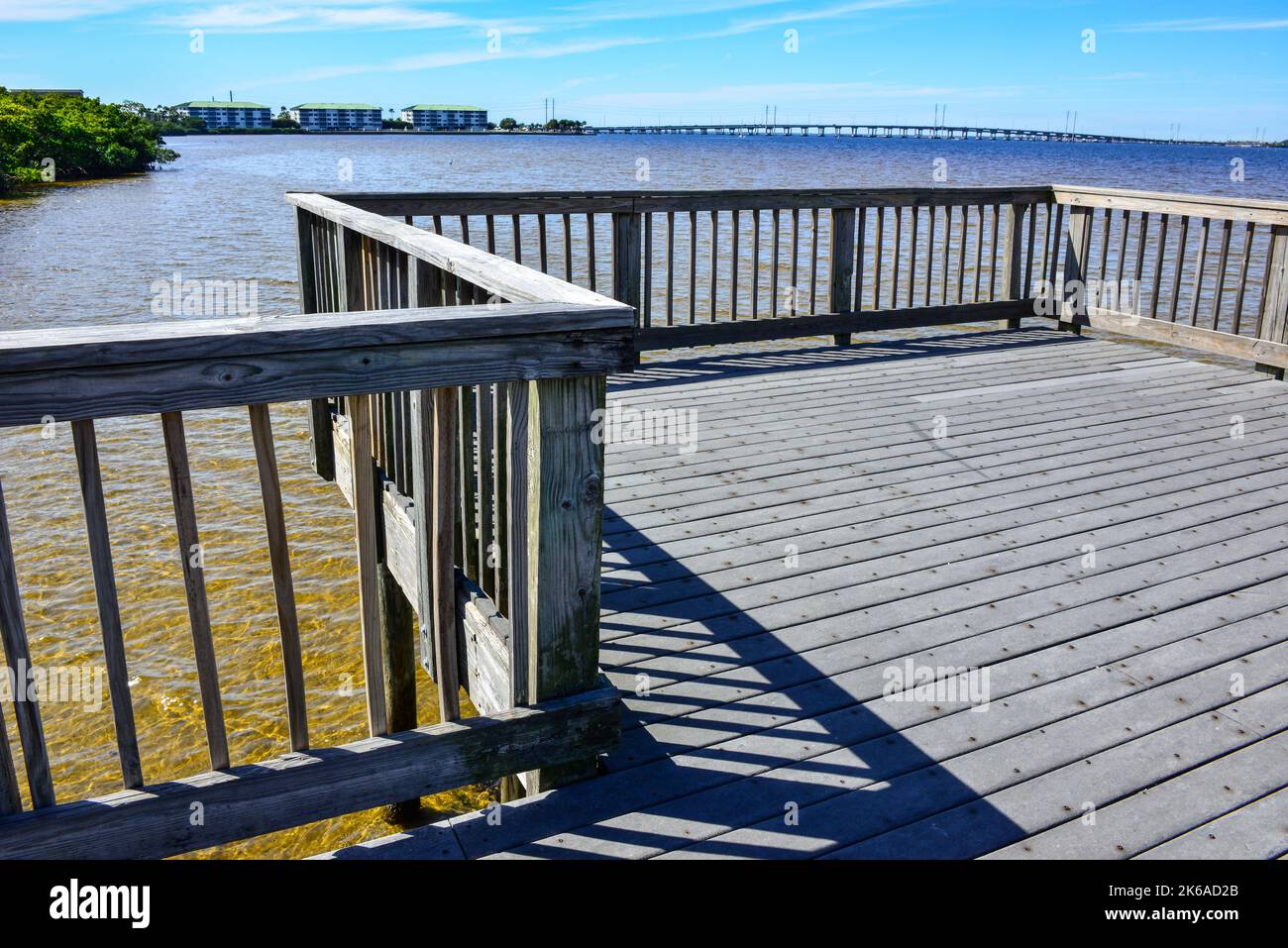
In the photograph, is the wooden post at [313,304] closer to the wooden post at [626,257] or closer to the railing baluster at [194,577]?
the wooden post at [626,257]

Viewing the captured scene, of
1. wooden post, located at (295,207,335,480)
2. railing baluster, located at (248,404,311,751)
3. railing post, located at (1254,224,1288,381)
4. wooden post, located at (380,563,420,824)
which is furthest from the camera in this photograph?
railing post, located at (1254,224,1288,381)

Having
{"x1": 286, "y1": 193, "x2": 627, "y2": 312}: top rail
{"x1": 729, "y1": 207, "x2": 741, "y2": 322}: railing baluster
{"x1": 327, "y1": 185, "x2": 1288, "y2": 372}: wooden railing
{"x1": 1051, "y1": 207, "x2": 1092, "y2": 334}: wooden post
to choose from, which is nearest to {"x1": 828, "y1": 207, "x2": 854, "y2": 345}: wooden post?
{"x1": 327, "y1": 185, "x2": 1288, "y2": 372}: wooden railing

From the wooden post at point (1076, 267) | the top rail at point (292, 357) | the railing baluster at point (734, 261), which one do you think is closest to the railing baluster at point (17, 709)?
the top rail at point (292, 357)

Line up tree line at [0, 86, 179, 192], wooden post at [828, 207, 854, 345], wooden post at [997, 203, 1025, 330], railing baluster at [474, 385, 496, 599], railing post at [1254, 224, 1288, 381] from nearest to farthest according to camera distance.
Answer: railing baluster at [474, 385, 496, 599], railing post at [1254, 224, 1288, 381], wooden post at [828, 207, 854, 345], wooden post at [997, 203, 1025, 330], tree line at [0, 86, 179, 192]

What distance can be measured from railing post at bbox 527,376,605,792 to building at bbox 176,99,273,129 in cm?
18736

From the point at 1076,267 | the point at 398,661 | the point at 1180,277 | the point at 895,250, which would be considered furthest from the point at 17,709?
the point at 1076,267

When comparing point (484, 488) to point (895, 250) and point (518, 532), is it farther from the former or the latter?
point (895, 250)

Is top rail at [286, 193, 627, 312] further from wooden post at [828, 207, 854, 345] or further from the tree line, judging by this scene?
the tree line

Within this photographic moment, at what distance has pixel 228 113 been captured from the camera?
569ft

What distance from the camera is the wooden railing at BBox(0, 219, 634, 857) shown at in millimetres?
1934

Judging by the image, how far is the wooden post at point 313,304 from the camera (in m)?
5.18

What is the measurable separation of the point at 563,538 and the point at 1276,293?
20.3 feet
